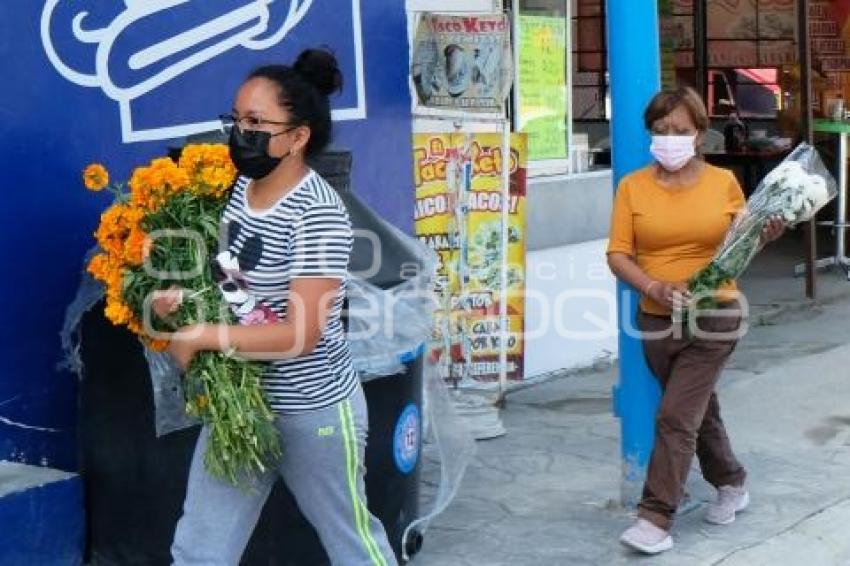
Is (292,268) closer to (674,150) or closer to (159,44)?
(674,150)

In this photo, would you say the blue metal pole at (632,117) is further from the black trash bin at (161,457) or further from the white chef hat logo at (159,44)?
the white chef hat logo at (159,44)

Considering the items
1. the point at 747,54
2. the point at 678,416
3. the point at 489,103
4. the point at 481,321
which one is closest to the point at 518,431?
the point at 481,321

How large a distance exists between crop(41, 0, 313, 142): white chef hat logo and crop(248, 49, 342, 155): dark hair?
1.67m

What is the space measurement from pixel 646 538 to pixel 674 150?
1.40m

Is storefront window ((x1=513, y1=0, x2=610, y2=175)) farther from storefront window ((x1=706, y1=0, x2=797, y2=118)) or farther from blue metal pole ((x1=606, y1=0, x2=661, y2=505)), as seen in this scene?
storefront window ((x1=706, y1=0, x2=797, y2=118))

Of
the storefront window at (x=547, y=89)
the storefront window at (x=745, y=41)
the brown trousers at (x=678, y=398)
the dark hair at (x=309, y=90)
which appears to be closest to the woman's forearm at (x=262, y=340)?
the dark hair at (x=309, y=90)

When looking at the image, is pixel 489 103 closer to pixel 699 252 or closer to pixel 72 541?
pixel 699 252

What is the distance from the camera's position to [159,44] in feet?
18.6

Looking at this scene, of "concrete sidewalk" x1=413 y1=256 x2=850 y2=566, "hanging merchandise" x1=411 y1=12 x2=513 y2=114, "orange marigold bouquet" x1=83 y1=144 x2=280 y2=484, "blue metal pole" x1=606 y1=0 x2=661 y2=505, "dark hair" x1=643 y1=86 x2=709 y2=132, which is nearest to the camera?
"orange marigold bouquet" x1=83 y1=144 x2=280 y2=484

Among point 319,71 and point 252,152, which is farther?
point 319,71

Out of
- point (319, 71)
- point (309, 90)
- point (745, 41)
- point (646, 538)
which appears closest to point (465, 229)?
point (646, 538)

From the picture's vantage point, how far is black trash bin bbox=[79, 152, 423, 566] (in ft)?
15.6

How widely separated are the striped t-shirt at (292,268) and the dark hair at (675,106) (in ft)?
6.44

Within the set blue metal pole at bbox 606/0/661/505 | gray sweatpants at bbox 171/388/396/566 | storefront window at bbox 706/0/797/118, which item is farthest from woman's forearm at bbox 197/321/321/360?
storefront window at bbox 706/0/797/118
